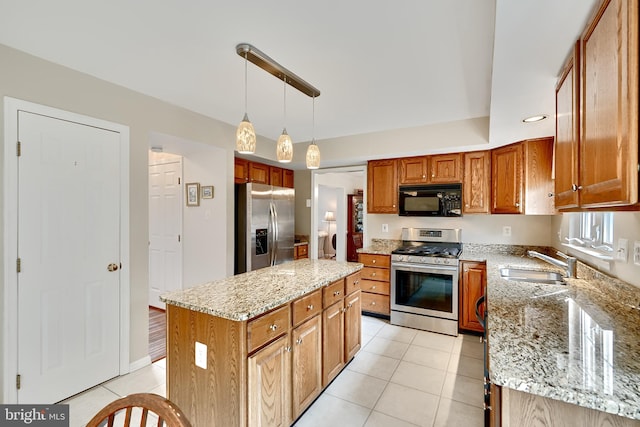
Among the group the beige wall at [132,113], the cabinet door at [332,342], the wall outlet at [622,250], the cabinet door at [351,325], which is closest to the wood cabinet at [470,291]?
the cabinet door at [351,325]

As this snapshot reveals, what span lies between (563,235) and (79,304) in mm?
4280

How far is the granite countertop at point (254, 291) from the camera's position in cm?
148

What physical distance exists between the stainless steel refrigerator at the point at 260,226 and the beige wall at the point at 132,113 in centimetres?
77

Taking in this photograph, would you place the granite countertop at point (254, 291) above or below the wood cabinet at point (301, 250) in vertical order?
above

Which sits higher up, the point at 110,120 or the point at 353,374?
the point at 110,120

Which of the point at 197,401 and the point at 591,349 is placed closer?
the point at 591,349

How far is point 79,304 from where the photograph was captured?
2.20 metres

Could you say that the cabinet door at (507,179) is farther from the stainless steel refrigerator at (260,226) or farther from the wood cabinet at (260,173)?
the wood cabinet at (260,173)

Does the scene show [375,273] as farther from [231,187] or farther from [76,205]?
[76,205]

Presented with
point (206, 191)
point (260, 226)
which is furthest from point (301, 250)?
point (206, 191)

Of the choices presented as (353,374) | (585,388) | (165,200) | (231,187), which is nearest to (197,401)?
(353,374)

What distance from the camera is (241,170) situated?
3836mm

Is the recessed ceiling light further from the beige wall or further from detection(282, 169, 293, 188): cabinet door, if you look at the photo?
detection(282, 169, 293, 188): cabinet door

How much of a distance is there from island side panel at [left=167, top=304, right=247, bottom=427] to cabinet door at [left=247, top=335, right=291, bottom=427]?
0.19 feet
